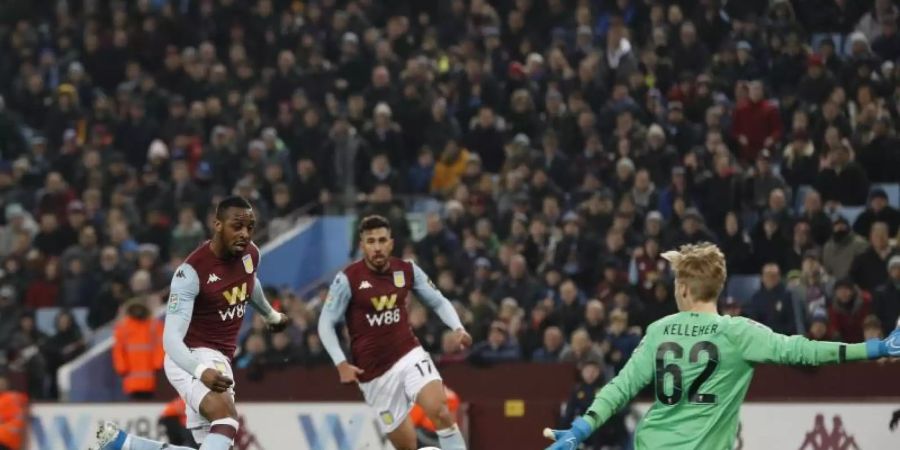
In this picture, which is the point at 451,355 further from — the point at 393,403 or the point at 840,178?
the point at 393,403

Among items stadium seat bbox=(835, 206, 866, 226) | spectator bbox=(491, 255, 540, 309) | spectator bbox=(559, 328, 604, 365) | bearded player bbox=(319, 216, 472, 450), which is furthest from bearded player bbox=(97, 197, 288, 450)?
stadium seat bbox=(835, 206, 866, 226)

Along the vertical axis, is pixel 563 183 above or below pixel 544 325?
above

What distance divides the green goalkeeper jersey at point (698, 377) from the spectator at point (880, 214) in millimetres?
10659

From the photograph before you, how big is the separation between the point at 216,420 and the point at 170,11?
54.7 ft

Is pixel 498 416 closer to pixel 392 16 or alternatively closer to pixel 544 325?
pixel 544 325

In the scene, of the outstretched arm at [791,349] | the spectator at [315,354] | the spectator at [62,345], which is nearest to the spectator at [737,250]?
the spectator at [315,354]

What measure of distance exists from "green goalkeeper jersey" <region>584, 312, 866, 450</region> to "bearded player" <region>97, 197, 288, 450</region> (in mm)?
3388

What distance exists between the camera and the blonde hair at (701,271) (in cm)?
872

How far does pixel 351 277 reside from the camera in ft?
45.3

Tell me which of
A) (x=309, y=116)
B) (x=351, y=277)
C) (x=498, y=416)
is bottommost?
(x=498, y=416)

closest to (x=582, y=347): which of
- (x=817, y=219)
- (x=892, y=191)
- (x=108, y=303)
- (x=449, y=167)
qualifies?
(x=817, y=219)

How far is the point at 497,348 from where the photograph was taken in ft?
62.4

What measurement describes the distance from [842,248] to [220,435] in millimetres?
9389

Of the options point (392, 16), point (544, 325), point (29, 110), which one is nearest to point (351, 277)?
point (544, 325)
